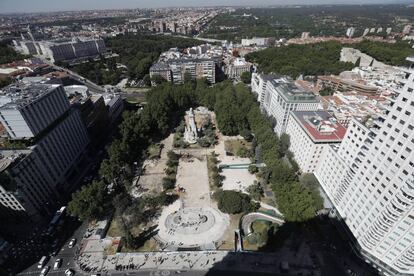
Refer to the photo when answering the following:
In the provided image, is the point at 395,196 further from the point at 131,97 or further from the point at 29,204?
the point at 131,97

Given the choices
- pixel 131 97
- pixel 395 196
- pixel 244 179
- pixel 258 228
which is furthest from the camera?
pixel 131 97

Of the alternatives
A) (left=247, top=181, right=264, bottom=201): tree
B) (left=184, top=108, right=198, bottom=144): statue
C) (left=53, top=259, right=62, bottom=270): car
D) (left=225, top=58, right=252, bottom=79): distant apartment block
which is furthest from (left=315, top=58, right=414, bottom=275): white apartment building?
(left=225, top=58, right=252, bottom=79): distant apartment block

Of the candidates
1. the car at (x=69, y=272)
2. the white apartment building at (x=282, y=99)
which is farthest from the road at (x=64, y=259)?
the white apartment building at (x=282, y=99)

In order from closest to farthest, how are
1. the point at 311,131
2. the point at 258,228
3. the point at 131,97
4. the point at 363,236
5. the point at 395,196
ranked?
the point at 395,196 < the point at 363,236 < the point at 258,228 < the point at 311,131 < the point at 131,97

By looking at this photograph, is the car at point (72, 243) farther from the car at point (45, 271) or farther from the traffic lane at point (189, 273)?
the traffic lane at point (189, 273)

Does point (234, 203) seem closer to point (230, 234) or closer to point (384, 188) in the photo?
point (230, 234)

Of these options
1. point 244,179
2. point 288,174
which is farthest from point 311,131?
point 244,179
